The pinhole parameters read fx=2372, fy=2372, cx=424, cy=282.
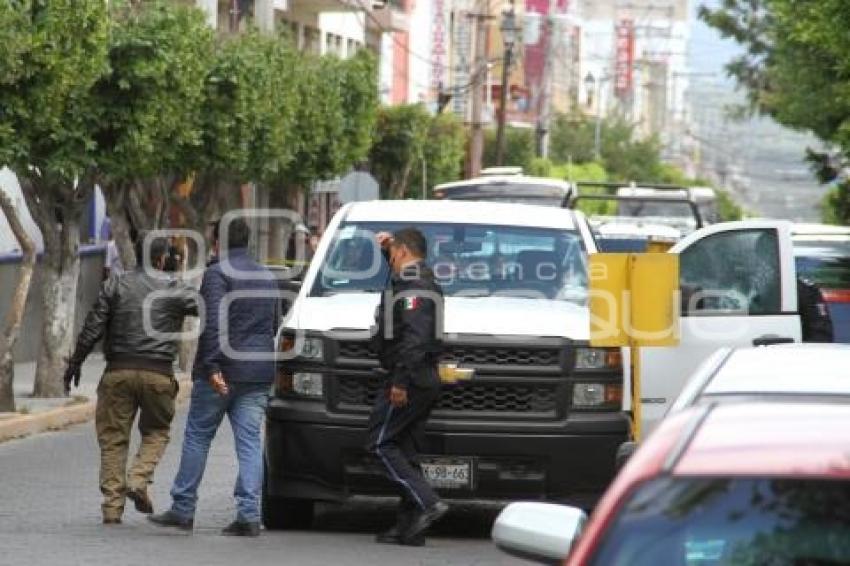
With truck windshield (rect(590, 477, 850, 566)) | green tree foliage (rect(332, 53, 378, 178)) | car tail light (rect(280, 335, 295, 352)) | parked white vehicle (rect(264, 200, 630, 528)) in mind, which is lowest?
parked white vehicle (rect(264, 200, 630, 528))

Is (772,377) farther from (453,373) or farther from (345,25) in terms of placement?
(345,25)

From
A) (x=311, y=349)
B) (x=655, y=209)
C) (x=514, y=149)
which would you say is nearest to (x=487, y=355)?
(x=311, y=349)

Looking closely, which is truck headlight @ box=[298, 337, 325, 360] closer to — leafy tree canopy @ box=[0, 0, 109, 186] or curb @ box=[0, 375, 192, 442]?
leafy tree canopy @ box=[0, 0, 109, 186]

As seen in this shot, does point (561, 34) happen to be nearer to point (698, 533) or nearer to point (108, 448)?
point (108, 448)

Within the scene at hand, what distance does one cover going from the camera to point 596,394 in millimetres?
13695

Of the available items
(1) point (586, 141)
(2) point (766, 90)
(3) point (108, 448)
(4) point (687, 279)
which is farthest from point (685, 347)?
(1) point (586, 141)

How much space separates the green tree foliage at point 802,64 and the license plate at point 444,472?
45.1 feet

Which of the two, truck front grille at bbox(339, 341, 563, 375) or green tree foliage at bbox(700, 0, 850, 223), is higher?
green tree foliage at bbox(700, 0, 850, 223)

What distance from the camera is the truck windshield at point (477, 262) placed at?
14586mm

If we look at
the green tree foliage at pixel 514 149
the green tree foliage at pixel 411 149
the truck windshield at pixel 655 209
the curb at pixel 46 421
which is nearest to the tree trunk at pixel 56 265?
the curb at pixel 46 421

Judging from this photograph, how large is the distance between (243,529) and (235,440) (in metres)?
0.51

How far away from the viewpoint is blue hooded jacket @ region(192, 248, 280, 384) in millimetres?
13422

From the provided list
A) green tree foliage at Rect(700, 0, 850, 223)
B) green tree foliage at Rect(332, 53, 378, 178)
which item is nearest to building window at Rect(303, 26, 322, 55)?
green tree foliage at Rect(700, 0, 850, 223)

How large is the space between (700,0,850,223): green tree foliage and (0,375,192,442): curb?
9.19 meters
